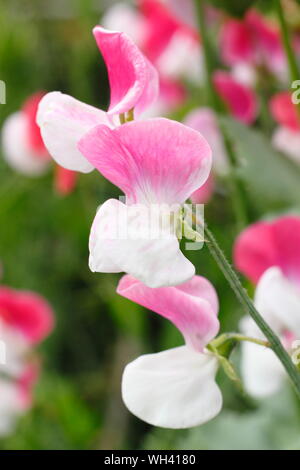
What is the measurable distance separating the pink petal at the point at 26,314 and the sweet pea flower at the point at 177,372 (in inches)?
14.3

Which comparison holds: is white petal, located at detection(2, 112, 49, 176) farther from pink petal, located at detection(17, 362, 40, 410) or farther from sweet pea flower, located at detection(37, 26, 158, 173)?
sweet pea flower, located at detection(37, 26, 158, 173)

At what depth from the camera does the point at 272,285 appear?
35cm

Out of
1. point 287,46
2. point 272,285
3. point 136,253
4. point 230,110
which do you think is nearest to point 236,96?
point 230,110

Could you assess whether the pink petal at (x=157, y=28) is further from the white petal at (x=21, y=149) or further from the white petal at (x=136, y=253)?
the white petal at (x=136, y=253)

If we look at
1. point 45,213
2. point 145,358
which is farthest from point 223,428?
point 45,213

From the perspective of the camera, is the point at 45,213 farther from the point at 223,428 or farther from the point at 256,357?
the point at 256,357

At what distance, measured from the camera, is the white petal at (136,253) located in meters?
0.24

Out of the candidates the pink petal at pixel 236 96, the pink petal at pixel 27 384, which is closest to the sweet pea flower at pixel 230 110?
the pink petal at pixel 236 96

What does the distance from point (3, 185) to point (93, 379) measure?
9.6 inches

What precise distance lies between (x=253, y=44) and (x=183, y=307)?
1.20 ft

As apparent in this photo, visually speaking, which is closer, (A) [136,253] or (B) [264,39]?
(A) [136,253]

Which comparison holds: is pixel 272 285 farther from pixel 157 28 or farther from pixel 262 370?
pixel 157 28

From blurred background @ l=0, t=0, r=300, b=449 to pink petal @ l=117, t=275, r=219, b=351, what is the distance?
0.22 metres

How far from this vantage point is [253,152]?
1.69 feet
